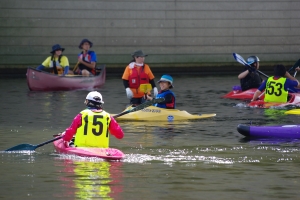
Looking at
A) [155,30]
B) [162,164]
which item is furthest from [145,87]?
[155,30]

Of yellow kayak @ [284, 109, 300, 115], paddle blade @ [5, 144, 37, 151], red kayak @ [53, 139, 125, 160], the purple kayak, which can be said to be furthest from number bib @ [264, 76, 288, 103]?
red kayak @ [53, 139, 125, 160]

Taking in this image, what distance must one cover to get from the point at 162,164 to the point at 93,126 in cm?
117

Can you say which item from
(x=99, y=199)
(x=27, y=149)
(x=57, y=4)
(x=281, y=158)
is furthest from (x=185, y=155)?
(x=57, y=4)

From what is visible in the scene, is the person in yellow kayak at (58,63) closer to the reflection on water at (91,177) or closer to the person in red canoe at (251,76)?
the person in red canoe at (251,76)

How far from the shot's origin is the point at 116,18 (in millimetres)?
38500

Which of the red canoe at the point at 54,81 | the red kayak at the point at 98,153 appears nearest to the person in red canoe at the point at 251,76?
the red canoe at the point at 54,81

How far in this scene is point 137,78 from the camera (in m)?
20.8

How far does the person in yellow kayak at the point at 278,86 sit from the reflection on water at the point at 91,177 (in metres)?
9.67

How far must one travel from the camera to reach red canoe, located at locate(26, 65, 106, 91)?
28969 mm

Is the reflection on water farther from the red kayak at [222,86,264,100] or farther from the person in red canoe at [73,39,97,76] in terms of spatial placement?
the person in red canoe at [73,39,97,76]

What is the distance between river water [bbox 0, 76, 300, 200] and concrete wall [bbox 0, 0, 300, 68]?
14.9 m

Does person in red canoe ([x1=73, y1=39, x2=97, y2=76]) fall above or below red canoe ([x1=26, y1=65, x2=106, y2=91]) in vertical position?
above

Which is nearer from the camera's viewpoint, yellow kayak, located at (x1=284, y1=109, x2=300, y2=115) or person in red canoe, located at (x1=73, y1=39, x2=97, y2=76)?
yellow kayak, located at (x1=284, y1=109, x2=300, y2=115)

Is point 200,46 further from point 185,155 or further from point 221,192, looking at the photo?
point 221,192
